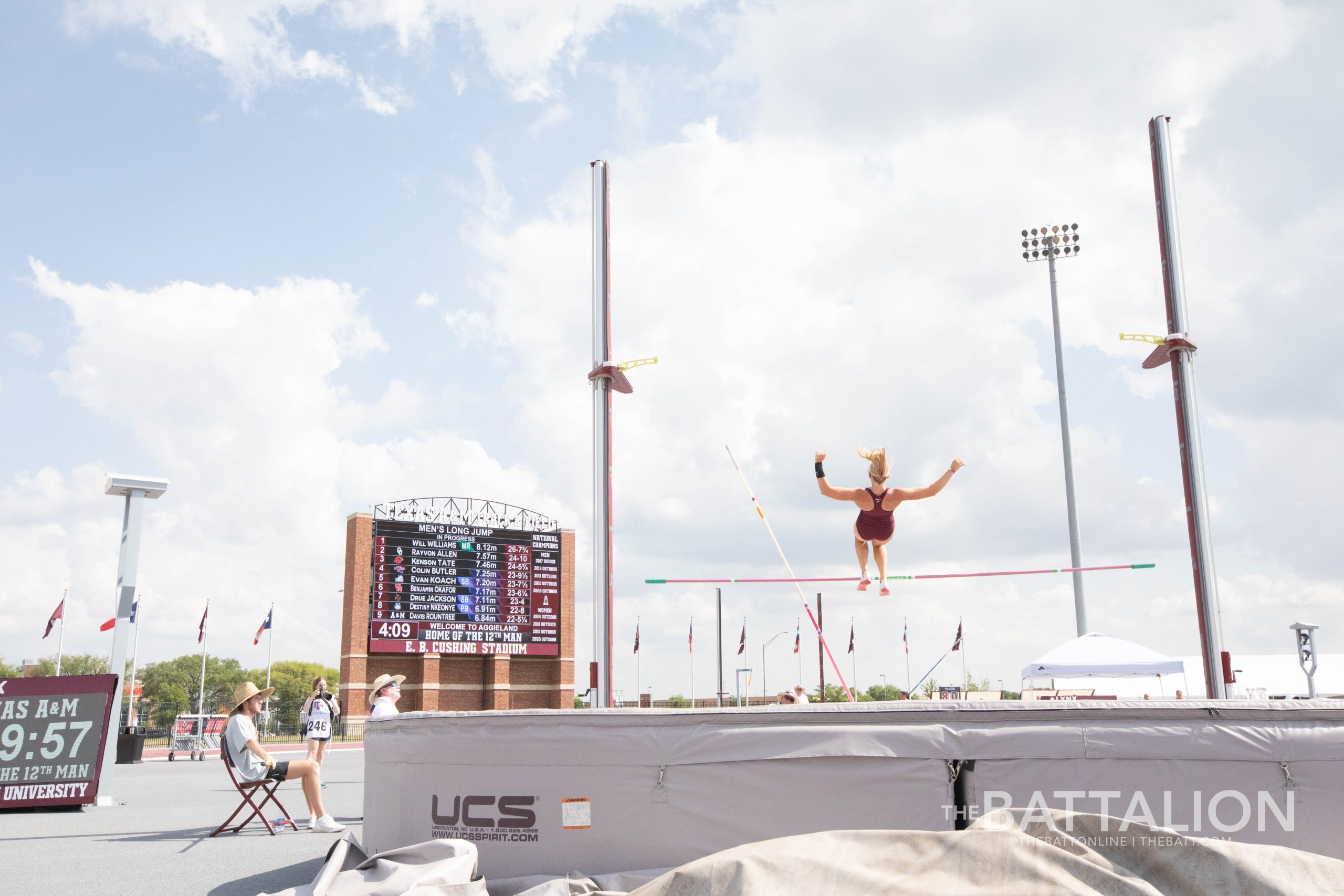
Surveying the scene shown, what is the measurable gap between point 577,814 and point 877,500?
4.46 meters

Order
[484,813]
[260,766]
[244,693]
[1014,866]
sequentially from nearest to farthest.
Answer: [1014,866] < [484,813] < [260,766] < [244,693]

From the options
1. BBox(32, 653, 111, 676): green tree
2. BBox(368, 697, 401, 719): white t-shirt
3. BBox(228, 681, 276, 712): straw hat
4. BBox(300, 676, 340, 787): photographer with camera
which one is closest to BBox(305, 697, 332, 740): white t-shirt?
BBox(300, 676, 340, 787): photographer with camera

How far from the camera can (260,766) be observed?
28.3 feet

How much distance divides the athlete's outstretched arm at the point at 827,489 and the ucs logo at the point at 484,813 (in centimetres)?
423

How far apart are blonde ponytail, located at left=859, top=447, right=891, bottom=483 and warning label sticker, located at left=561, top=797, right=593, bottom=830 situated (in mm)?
4341

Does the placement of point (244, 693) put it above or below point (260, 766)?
above

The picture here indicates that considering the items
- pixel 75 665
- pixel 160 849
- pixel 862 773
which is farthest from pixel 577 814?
pixel 75 665

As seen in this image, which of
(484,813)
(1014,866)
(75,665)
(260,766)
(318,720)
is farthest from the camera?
(75,665)

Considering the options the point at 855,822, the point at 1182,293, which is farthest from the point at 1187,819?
the point at 1182,293

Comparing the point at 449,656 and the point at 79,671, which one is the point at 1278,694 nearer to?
the point at 449,656

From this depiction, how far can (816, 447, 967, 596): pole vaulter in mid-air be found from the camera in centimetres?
892

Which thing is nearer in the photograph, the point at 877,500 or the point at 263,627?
the point at 877,500

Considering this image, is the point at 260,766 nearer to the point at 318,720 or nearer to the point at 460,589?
the point at 318,720

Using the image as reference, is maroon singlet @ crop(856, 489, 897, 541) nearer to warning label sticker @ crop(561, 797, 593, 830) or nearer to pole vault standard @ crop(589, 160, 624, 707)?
pole vault standard @ crop(589, 160, 624, 707)
